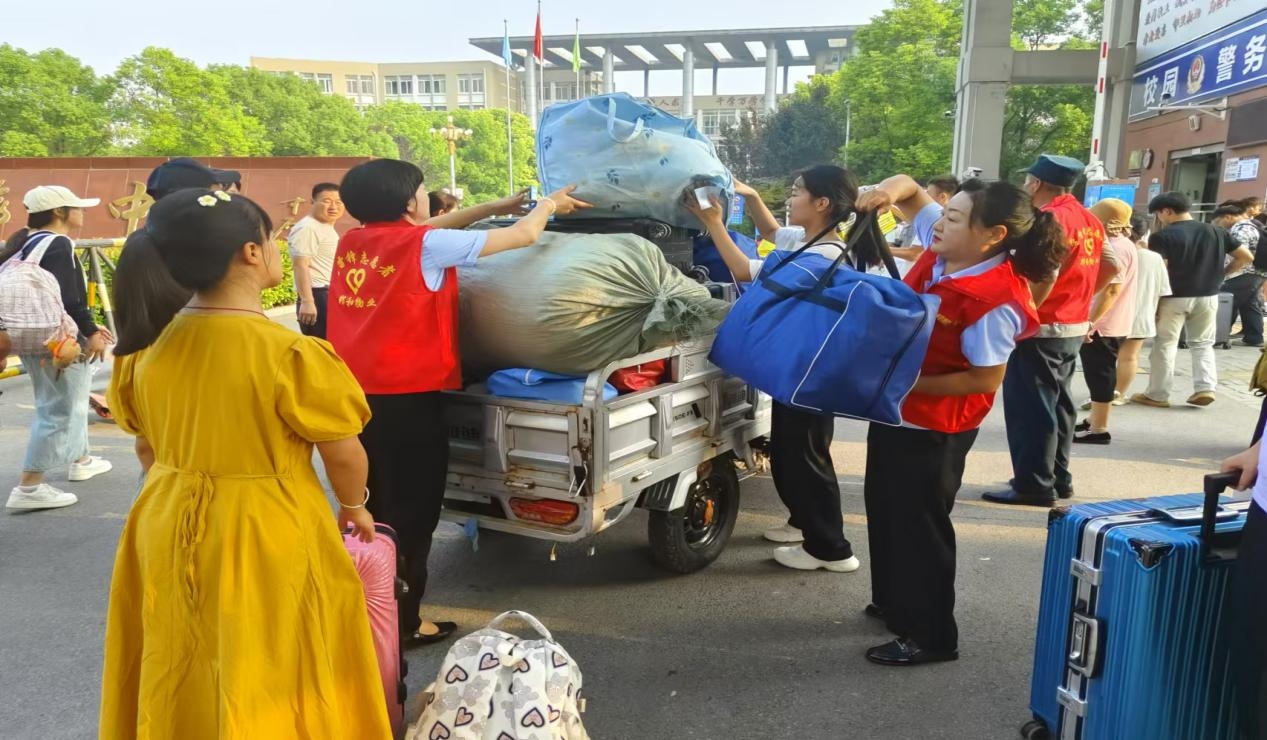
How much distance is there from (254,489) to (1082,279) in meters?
4.20

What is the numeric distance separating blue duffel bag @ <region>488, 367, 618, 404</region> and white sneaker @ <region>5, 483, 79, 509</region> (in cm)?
327

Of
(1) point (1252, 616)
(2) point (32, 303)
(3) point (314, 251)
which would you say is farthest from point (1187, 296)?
(2) point (32, 303)

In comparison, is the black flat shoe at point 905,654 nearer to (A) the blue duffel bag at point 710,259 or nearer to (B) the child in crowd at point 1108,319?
(A) the blue duffel bag at point 710,259

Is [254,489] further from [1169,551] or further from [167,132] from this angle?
[167,132]

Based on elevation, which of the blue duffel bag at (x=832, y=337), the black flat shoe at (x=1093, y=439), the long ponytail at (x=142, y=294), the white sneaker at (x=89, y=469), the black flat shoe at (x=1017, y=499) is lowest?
the white sneaker at (x=89, y=469)

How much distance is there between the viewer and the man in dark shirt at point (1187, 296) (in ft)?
22.3

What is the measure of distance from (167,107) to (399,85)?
66701 millimetres

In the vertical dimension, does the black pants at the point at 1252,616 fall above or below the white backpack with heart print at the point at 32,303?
below

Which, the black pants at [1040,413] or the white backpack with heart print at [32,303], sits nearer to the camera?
the white backpack with heart print at [32,303]

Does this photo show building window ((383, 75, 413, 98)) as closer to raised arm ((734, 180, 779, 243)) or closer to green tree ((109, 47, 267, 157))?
green tree ((109, 47, 267, 157))

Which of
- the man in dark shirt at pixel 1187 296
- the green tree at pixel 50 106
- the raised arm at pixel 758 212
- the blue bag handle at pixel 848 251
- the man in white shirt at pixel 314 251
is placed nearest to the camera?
the blue bag handle at pixel 848 251

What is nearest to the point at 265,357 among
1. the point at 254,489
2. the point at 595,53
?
the point at 254,489

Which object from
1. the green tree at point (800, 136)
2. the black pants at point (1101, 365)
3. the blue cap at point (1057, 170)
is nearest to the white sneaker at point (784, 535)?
the blue cap at point (1057, 170)

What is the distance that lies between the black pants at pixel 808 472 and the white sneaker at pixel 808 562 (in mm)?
47
